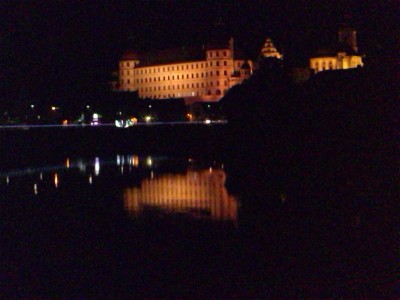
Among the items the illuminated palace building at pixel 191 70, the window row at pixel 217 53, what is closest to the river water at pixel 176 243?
the illuminated palace building at pixel 191 70

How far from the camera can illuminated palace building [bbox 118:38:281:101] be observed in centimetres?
6969

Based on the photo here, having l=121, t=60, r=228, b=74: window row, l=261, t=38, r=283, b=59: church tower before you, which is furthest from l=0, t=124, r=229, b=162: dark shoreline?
l=121, t=60, r=228, b=74: window row

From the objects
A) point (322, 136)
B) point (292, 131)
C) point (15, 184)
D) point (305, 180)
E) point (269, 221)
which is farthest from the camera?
point (292, 131)

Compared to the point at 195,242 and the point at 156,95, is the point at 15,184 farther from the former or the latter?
the point at 156,95

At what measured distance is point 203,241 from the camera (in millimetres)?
8719

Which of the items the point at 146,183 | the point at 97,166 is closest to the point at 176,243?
the point at 146,183

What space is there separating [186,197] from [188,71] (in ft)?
201

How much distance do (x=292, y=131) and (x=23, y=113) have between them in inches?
1513

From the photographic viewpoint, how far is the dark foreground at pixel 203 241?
684cm

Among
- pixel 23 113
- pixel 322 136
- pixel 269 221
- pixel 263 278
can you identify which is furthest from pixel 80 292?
pixel 23 113

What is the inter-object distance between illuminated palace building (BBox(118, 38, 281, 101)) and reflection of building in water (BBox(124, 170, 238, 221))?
170ft

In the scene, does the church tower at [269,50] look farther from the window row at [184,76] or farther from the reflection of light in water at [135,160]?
the reflection of light in water at [135,160]

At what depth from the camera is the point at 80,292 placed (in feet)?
21.9

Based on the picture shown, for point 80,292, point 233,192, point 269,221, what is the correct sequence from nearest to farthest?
point 80,292 → point 269,221 → point 233,192
